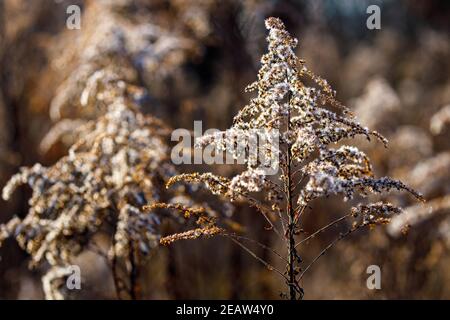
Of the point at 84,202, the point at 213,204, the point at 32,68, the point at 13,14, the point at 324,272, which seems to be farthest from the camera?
the point at 32,68

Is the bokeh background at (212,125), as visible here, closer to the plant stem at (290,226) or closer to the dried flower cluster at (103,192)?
the dried flower cluster at (103,192)

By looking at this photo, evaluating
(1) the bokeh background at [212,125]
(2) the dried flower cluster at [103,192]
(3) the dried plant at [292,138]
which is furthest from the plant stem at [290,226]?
(1) the bokeh background at [212,125]

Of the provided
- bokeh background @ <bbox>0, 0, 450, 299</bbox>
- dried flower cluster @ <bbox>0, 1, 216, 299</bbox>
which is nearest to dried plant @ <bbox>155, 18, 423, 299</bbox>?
dried flower cluster @ <bbox>0, 1, 216, 299</bbox>

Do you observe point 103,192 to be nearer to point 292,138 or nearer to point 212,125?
point 292,138

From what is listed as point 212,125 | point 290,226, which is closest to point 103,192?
point 290,226

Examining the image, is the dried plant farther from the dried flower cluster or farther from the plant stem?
the dried flower cluster
